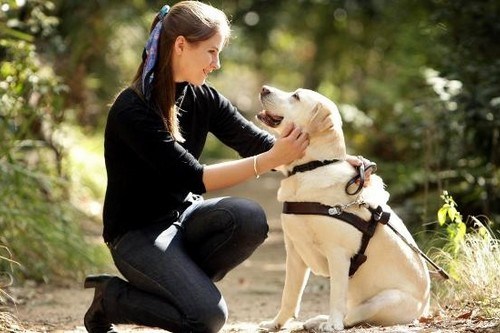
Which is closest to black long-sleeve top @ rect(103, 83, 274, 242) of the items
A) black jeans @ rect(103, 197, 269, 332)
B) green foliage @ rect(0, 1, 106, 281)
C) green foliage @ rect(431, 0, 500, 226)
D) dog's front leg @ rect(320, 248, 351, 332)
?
black jeans @ rect(103, 197, 269, 332)

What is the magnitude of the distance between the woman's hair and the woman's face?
22mm

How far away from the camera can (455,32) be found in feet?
22.0

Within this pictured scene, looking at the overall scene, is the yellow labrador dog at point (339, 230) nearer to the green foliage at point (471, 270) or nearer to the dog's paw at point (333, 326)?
the dog's paw at point (333, 326)

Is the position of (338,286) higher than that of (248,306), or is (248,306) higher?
(338,286)

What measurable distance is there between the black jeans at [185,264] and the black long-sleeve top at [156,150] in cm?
10

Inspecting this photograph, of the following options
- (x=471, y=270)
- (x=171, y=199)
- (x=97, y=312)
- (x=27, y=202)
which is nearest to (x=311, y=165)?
(x=171, y=199)

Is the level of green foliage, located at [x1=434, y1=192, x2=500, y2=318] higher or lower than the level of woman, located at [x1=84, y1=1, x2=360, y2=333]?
lower

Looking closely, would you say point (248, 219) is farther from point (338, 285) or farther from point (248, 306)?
point (248, 306)

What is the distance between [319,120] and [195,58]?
61 cm

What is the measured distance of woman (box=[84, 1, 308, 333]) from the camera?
358cm

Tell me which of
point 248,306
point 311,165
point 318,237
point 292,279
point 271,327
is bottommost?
point 248,306

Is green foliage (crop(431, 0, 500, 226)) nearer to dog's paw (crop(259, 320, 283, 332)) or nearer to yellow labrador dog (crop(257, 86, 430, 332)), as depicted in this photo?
yellow labrador dog (crop(257, 86, 430, 332))

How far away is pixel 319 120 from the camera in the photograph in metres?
3.73

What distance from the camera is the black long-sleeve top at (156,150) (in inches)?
141
